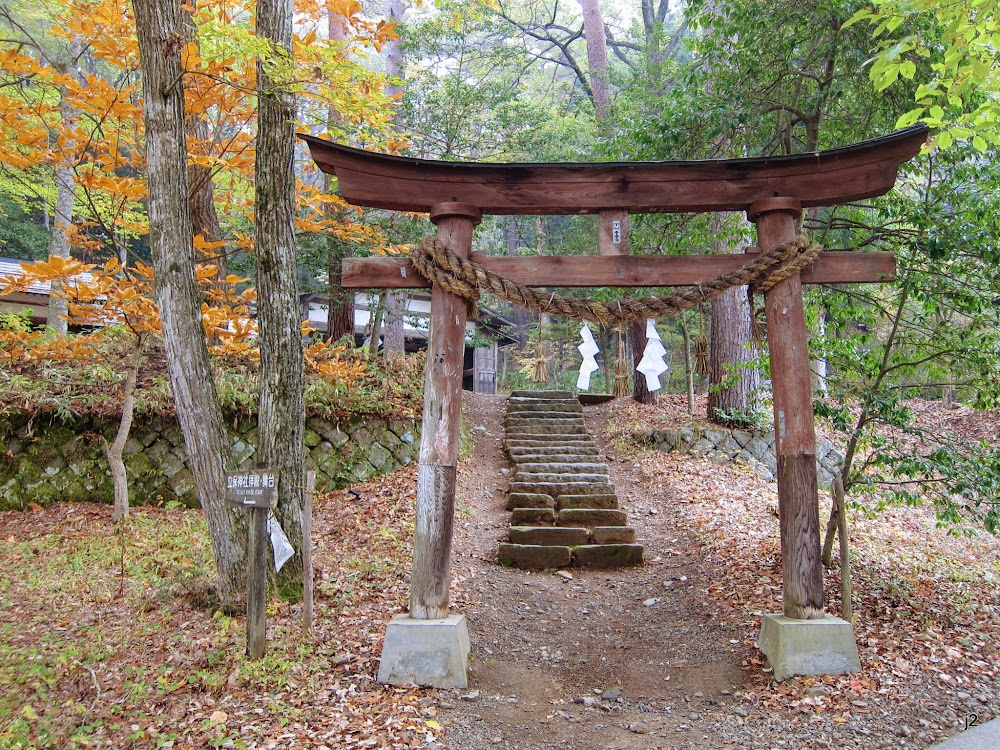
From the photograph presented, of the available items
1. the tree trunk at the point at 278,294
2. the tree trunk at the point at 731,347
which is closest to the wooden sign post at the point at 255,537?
the tree trunk at the point at 278,294

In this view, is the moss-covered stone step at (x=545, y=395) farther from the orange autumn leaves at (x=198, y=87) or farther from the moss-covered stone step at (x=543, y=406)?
the orange autumn leaves at (x=198, y=87)

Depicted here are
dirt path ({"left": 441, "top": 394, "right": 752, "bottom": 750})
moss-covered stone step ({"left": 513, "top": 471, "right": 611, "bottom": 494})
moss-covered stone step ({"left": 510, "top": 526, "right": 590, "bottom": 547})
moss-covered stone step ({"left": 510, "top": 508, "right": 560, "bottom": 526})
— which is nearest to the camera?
dirt path ({"left": 441, "top": 394, "right": 752, "bottom": 750})

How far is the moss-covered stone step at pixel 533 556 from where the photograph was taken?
7469 mm

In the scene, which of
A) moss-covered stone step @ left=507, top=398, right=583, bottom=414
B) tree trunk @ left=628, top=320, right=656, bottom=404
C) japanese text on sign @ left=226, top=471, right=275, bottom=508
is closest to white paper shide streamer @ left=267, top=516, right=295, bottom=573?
japanese text on sign @ left=226, top=471, right=275, bottom=508

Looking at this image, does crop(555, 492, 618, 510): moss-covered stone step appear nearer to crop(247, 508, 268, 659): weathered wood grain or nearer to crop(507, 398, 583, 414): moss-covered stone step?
crop(507, 398, 583, 414): moss-covered stone step

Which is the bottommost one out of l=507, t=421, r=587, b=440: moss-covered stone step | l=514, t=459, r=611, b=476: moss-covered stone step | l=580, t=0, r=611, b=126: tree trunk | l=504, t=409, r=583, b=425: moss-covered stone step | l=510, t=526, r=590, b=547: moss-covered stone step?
l=510, t=526, r=590, b=547: moss-covered stone step

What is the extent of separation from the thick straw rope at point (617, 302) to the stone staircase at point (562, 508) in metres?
3.46

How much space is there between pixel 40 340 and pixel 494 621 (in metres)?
6.36

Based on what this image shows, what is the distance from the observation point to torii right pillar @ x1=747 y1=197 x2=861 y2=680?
4730mm

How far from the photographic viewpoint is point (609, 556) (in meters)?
7.56

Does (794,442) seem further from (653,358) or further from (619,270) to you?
(619,270)

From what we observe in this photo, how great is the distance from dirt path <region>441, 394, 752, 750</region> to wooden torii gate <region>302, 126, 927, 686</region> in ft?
2.18

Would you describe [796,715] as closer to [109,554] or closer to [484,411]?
[109,554]

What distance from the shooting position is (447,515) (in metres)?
4.96
